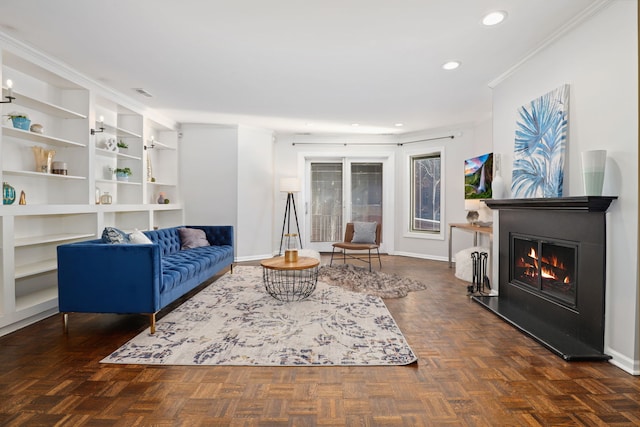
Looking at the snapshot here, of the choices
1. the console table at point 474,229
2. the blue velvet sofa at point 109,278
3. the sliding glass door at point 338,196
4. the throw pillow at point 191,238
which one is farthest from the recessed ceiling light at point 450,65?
the throw pillow at point 191,238

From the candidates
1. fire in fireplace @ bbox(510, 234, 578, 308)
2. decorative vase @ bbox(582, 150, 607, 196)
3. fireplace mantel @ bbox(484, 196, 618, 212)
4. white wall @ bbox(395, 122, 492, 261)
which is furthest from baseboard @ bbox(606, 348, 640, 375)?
white wall @ bbox(395, 122, 492, 261)

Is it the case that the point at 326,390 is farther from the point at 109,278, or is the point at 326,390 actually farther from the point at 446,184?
the point at 446,184

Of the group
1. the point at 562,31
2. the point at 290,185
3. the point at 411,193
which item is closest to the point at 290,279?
the point at 290,185

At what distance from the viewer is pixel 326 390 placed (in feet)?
6.52

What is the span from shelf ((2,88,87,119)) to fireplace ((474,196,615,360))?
189 inches

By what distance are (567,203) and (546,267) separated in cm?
80

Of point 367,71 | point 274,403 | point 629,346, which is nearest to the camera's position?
point 274,403

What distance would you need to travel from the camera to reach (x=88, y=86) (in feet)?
13.2

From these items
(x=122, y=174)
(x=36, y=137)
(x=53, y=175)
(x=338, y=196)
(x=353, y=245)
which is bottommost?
(x=353, y=245)

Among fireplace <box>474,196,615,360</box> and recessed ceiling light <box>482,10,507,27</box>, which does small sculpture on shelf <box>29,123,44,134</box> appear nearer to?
recessed ceiling light <box>482,10,507,27</box>

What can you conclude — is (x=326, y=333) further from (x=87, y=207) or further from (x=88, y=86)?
(x=88, y=86)

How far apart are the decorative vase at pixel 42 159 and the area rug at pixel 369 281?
3571 mm

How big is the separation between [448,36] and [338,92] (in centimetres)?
175

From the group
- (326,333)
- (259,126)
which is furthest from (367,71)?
(259,126)
